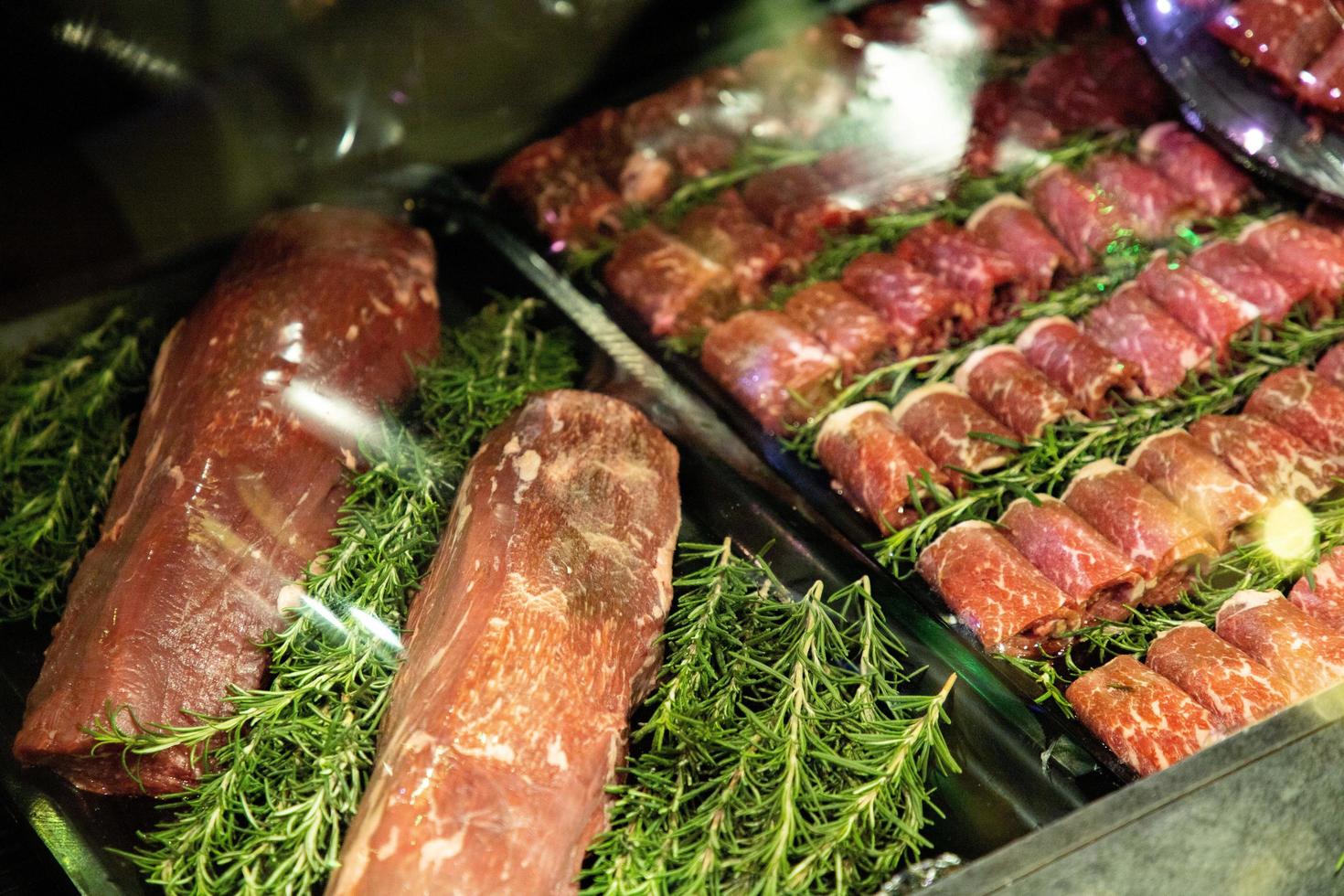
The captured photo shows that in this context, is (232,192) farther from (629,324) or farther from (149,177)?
(629,324)

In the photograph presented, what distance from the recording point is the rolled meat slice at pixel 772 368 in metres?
2.91

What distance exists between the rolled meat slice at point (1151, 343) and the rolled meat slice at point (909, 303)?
1.15ft

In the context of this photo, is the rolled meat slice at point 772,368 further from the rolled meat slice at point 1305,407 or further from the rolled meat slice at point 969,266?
the rolled meat slice at point 1305,407

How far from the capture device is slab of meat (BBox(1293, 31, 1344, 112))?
2936 millimetres

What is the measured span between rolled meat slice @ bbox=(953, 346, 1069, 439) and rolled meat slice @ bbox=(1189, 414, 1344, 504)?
13.8 inches

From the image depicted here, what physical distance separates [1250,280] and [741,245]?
1308 millimetres

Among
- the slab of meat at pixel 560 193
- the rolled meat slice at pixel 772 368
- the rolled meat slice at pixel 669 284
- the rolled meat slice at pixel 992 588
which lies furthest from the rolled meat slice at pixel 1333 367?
the slab of meat at pixel 560 193

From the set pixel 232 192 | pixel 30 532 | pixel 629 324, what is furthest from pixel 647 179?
pixel 30 532

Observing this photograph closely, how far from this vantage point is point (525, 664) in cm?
203

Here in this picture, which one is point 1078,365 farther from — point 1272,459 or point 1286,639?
point 1286,639

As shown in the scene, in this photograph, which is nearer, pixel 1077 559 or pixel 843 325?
pixel 1077 559

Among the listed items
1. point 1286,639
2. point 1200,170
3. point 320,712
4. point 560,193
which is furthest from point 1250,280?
point 320,712

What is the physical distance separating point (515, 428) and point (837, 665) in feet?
2.68

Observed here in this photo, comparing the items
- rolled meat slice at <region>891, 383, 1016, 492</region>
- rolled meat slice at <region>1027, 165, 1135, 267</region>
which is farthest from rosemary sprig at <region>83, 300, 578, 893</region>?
rolled meat slice at <region>1027, 165, 1135, 267</region>
